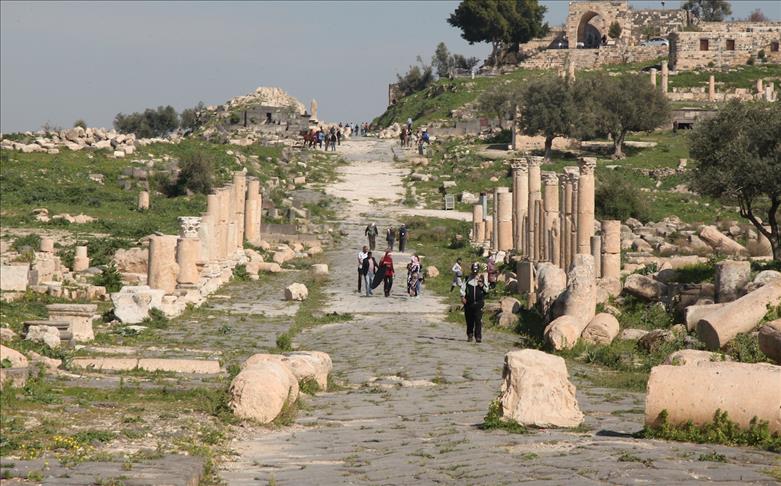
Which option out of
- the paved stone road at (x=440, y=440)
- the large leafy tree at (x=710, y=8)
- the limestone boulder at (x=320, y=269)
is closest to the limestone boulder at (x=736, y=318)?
the paved stone road at (x=440, y=440)

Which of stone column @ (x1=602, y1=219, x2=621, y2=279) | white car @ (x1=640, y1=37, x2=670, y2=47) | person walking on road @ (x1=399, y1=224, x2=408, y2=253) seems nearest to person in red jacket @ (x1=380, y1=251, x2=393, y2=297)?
stone column @ (x1=602, y1=219, x2=621, y2=279)

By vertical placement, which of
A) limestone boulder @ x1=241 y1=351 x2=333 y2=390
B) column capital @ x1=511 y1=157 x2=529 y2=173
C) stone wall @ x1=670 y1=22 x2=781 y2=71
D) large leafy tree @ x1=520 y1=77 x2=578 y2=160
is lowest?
limestone boulder @ x1=241 y1=351 x2=333 y2=390

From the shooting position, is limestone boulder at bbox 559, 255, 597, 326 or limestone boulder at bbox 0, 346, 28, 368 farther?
limestone boulder at bbox 559, 255, 597, 326

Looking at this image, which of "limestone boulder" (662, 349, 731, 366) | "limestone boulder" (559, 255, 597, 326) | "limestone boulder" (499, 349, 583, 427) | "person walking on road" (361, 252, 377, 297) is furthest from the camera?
"person walking on road" (361, 252, 377, 297)

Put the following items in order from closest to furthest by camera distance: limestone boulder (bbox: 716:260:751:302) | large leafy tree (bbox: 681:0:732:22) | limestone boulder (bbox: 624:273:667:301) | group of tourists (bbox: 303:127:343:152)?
1. limestone boulder (bbox: 716:260:751:302)
2. limestone boulder (bbox: 624:273:667:301)
3. group of tourists (bbox: 303:127:343:152)
4. large leafy tree (bbox: 681:0:732:22)

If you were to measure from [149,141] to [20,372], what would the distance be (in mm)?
48671

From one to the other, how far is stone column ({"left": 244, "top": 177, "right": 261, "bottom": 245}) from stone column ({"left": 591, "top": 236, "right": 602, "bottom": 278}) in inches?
562

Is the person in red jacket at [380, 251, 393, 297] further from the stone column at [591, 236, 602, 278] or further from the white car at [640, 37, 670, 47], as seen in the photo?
the white car at [640, 37, 670, 47]

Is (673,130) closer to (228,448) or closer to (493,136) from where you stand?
(493,136)

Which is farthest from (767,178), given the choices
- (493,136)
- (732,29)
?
(732,29)

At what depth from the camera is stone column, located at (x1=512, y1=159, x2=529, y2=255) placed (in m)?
41.0

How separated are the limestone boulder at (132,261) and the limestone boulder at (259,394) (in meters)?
19.1

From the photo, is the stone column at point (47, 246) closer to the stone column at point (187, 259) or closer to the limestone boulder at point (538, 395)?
the stone column at point (187, 259)

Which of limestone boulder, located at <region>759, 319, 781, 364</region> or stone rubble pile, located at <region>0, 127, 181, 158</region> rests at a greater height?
stone rubble pile, located at <region>0, 127, 181, 158</region>
